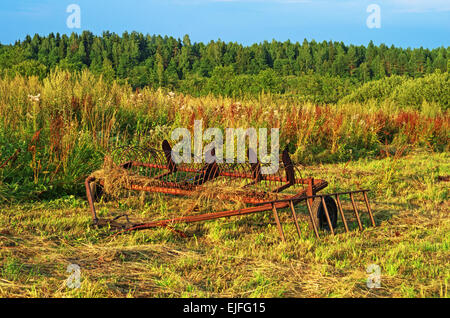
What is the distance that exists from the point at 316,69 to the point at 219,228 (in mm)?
65734

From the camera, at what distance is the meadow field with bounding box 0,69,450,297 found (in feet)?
9.49

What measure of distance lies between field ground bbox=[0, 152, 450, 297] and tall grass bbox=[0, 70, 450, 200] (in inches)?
27.7

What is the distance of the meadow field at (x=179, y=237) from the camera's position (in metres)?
2.89

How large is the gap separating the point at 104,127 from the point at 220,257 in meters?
5.43

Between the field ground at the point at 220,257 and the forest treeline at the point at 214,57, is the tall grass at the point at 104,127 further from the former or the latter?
the forest treeline at the point at 214,57

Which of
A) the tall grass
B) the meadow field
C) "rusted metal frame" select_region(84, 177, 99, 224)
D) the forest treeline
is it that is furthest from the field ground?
the forest treeline

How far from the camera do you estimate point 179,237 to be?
4.05 meters

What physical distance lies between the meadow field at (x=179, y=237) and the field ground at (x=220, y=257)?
11mm
